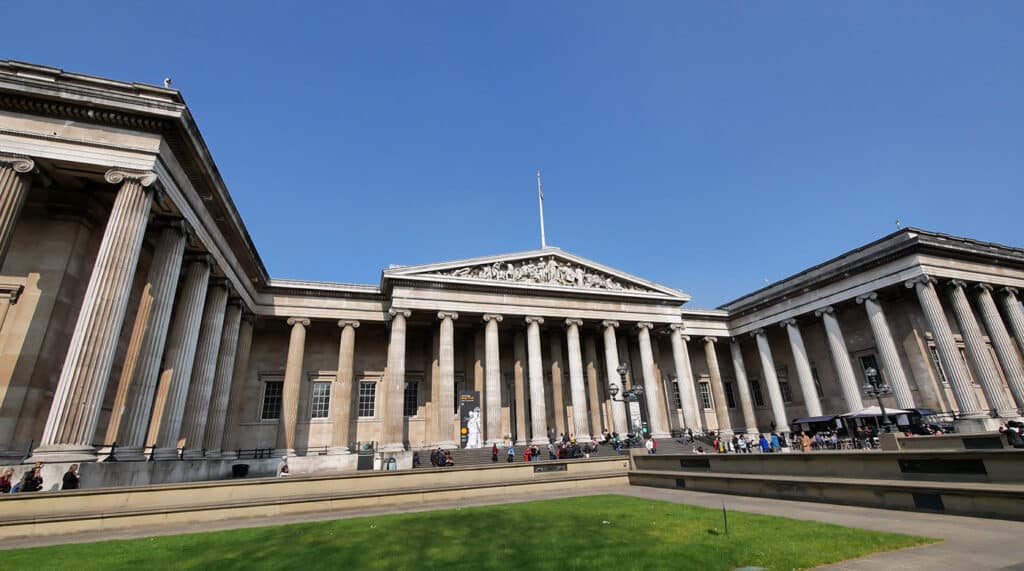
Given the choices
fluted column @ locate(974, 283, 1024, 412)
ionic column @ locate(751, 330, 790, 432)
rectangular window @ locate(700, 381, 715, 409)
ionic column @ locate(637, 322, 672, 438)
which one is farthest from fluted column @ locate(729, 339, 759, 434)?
fluted column @ locate(974, 283, 1024, 412)

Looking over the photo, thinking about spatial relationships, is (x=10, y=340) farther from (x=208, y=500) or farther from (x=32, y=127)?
(x=208, y=500)

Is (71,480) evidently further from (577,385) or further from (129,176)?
A: (577,385)

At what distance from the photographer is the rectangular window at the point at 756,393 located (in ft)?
130

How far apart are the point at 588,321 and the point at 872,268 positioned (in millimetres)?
18156

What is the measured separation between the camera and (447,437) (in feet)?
88.0

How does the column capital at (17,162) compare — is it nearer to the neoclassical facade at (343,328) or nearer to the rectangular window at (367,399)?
the neoclassical facade at (343,328)

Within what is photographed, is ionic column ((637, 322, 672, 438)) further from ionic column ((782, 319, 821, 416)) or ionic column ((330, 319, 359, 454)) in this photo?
ionic column ((330, 319, 359, 454))

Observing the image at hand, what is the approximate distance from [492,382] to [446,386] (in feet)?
9.32

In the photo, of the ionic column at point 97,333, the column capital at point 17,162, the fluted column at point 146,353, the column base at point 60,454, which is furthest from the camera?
the fluted column at point 146,353

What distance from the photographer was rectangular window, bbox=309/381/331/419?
30.6 metres

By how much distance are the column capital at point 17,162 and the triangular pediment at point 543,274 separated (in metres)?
16.3

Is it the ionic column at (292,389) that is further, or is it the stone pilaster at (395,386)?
the ionic column at (292,389)

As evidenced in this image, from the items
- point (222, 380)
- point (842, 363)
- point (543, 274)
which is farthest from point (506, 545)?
point (842, 363)

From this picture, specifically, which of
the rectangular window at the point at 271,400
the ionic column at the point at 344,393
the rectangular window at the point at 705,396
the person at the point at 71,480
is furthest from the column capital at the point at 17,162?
the rectangular window at the point at 705,396
